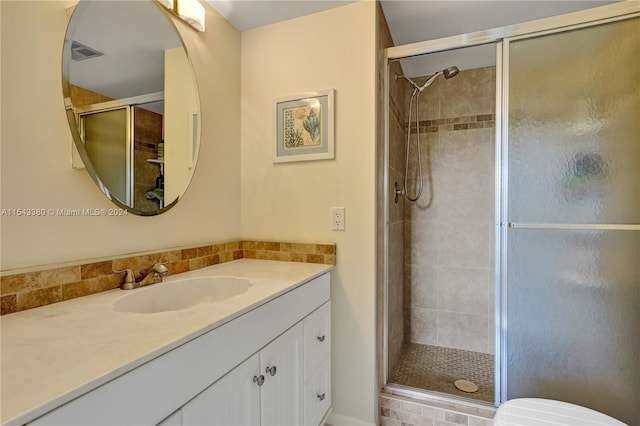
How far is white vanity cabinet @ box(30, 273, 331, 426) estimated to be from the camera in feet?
1.96

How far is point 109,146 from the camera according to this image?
1.15 m

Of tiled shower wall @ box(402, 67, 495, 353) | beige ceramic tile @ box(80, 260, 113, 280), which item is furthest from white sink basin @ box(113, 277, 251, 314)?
tiled shower wall @ box(402, 67, 495, 353)

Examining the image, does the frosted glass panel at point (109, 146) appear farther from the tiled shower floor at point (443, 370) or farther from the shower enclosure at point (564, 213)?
the tiled shower floor at point (443, 370)

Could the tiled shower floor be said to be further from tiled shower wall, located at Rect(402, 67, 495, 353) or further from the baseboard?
the baseboard

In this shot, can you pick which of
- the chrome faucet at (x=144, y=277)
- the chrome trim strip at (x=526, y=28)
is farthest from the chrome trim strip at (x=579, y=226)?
the chrome faucet at (x=144, y=277)

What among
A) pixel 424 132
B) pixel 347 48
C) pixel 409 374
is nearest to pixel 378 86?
pixel 347 48

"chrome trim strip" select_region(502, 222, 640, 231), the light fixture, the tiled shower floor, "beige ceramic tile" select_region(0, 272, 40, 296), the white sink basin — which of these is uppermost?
the light fixture

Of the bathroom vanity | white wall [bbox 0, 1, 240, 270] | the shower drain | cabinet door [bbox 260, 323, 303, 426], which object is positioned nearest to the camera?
the bathroom vanity

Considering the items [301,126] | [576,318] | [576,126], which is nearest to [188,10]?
[301,126]

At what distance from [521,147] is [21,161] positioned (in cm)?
196

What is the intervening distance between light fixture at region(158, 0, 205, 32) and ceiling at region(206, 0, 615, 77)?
0.17 m

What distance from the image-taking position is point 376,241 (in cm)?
160

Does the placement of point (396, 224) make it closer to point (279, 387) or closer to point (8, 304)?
point (279, 387)

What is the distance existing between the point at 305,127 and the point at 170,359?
4.34ft
